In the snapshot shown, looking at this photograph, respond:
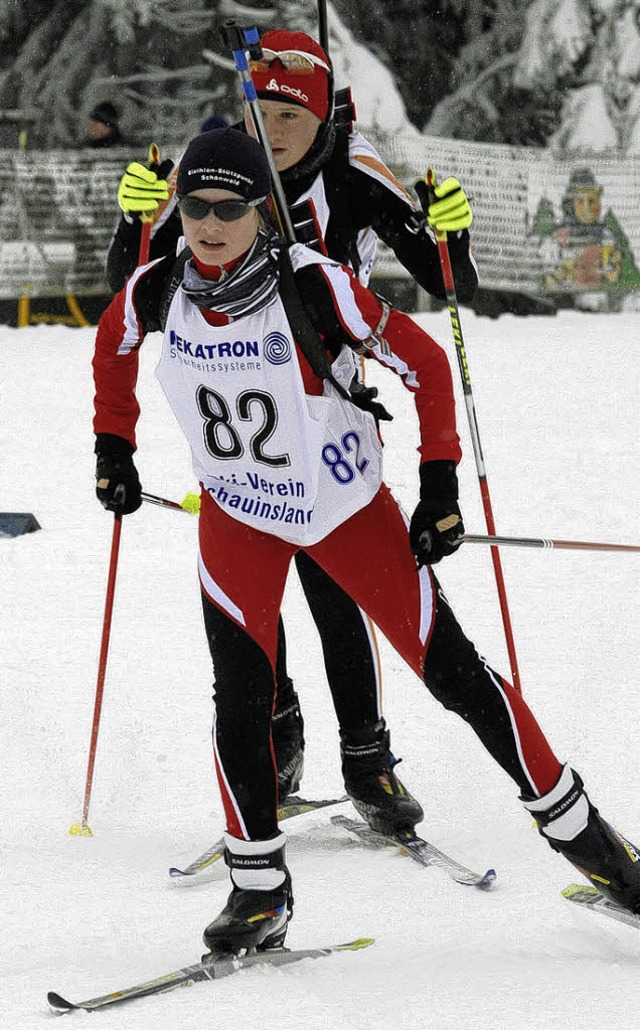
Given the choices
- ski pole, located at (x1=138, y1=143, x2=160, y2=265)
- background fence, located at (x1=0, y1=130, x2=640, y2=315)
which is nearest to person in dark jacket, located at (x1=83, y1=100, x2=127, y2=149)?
background fence, located at (x1=0, y1=130, x2=640, y2=315)

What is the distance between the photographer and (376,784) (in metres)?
4.20

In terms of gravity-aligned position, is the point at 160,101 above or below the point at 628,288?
above

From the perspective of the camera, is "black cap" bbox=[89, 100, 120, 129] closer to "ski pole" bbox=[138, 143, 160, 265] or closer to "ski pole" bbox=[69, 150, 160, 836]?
"ski pole" bbox=[69, 150, 160, 836]

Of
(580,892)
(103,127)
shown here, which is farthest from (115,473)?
(103,127)

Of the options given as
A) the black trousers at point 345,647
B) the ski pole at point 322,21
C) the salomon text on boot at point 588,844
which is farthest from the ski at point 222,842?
the ski pole at point 322,21

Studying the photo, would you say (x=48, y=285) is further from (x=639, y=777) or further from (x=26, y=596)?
(x=639, y=777)

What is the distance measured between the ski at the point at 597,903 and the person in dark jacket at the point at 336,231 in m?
0.68

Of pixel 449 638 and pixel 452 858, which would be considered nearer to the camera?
pixel 449 638

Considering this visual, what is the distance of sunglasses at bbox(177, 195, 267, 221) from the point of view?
314 centimetres

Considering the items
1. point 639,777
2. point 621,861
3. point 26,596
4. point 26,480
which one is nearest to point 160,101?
point 26,480

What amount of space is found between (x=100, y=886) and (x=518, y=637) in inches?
102

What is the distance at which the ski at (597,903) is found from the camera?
3.33m

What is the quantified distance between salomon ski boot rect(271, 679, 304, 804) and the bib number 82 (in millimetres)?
1149

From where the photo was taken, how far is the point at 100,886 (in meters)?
3.82
